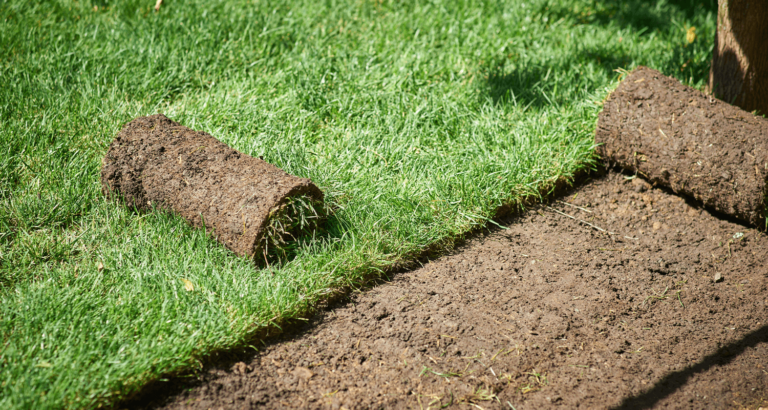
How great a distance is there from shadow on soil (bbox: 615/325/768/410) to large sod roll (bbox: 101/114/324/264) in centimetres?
168

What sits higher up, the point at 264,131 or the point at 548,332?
the point at 264,131

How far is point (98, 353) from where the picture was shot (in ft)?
7.16

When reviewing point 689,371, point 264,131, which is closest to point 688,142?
point 689,371

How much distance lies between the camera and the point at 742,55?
12.1ft

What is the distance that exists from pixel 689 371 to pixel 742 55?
93.3 inches

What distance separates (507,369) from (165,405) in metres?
1.40

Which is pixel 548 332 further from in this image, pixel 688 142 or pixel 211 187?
pixel 211 187

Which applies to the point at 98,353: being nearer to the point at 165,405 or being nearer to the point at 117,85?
the point at 165,405

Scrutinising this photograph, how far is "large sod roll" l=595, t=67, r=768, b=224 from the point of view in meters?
3.08

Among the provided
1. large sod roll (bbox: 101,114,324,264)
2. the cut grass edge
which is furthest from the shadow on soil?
large sod roll (bbox: 101,114,324,264)

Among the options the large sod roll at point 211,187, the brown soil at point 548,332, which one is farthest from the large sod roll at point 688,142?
the large sod roll at point 211,187

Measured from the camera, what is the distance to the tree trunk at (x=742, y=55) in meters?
3.58

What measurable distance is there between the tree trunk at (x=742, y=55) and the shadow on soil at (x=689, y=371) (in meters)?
1.84

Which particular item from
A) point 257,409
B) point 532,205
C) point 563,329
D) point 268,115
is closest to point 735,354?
point 563,329
